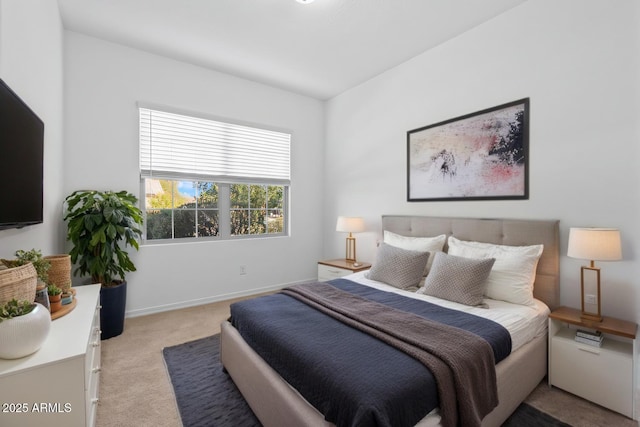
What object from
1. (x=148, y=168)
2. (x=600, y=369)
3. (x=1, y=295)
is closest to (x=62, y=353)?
(x=1, y=295)

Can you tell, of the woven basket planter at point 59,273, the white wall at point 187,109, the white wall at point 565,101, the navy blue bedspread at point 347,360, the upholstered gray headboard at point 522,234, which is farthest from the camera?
the white wall at point 187,109

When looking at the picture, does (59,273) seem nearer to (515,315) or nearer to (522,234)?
(515,315)

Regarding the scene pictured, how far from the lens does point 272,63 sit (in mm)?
3645

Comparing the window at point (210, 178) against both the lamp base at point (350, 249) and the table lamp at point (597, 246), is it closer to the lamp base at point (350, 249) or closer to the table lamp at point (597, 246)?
the lamp base at point (350, 249)

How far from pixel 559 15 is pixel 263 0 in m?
2.40

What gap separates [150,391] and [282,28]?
3257mm

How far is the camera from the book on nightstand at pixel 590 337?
6.50 feet

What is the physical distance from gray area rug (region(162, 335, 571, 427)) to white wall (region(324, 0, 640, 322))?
3.50ft

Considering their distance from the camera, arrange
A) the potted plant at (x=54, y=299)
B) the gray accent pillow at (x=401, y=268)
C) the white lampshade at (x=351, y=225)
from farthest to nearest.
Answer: the white lampshade at (x=351, y=225)
the gray accent pillow at (x=401, y=268)
the potted plant at (x=54, y=299)

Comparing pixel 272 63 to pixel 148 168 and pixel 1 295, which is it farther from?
pixel 1 295

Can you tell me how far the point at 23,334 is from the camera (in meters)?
1.15

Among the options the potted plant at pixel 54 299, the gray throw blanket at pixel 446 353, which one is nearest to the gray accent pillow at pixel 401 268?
the gray throw blanket at pixel 446 353

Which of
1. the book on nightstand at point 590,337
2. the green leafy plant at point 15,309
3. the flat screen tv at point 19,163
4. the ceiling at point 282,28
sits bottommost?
the book on nightstand at point 590,337

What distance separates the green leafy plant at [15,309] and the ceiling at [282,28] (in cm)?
256
